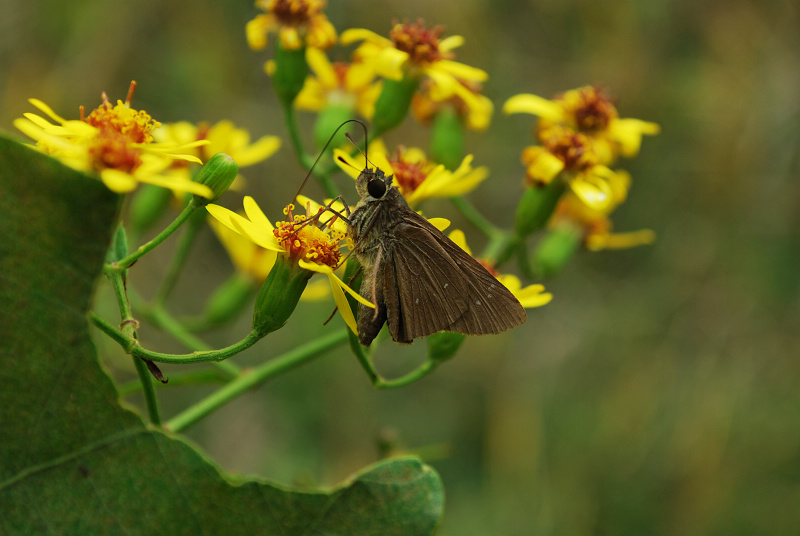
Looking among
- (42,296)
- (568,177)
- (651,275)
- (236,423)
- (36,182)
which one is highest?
(651,275)

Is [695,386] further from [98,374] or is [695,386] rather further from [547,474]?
[98,374]

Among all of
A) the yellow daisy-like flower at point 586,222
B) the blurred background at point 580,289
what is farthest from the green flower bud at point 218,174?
the blurred background at point 580,289

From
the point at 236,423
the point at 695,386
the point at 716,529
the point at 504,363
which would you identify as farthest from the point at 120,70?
the point at 716,529

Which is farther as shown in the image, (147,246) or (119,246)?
(119,246)

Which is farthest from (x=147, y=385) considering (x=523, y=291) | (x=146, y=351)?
(x=523, y=291)

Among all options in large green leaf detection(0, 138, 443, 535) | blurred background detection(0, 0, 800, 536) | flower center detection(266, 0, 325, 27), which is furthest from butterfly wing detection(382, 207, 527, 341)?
blurred background detection(0, 0, 800, 536)

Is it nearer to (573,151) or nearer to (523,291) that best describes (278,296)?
(523,291)
